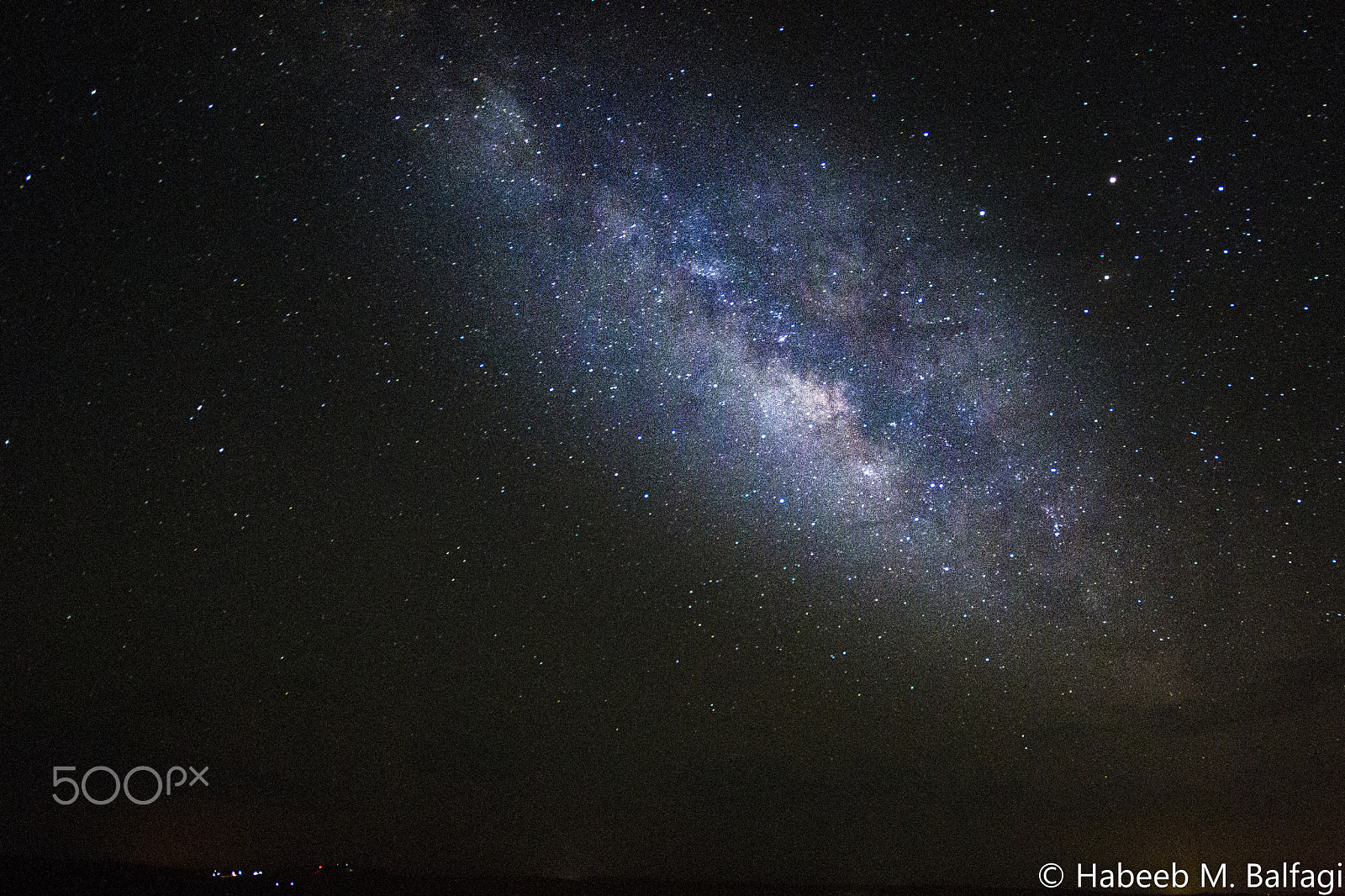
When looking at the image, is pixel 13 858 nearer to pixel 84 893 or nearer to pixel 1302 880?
pixel 84 893

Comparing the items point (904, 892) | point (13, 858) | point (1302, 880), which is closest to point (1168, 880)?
point (1302, 880)

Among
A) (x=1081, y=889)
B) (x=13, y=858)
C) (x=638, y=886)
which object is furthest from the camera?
(x=638, y=886)

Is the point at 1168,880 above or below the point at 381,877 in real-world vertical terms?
above

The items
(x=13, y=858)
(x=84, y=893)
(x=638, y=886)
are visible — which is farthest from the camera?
(x=638, y=886)

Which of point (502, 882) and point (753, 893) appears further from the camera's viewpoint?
point (753, 893)

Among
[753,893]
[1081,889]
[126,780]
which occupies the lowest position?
[753,893]

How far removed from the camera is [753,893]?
166 ft

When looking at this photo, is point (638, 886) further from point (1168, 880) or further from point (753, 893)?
point (1168, 880)

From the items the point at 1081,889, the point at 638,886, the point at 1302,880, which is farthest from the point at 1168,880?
the point at 638,886

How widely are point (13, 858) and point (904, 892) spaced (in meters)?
43.6

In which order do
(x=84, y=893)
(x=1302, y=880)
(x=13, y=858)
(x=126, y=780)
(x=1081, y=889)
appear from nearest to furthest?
(x=126, y=780) → (x=84, y=893) → (x=1302, y=880) → (x=13, y=858) → (x=1081, y=889)

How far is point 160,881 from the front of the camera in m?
23.8

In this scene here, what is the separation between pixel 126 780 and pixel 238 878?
461 inches

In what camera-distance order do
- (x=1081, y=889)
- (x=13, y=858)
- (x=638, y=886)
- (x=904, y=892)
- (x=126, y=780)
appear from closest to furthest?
(x=126, y=780) → (x=13, y=858) → (x=1081, y=889) → (x=638, y=886) → (x=904, y=892)
